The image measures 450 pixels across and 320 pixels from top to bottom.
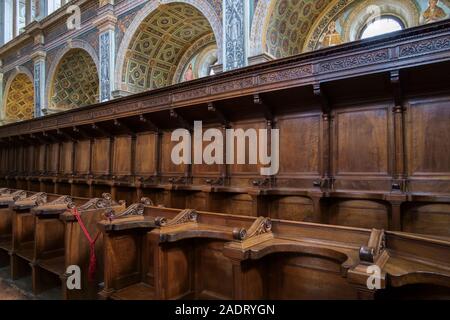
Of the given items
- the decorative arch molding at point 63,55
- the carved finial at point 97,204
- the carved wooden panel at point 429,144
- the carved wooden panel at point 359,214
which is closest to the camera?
the carved wooden panel at point 429,144

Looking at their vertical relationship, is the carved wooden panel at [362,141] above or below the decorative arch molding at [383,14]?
below

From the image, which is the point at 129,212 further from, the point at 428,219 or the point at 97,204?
the point at 428,219

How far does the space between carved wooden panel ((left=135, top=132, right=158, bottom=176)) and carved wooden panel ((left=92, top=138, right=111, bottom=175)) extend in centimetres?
111

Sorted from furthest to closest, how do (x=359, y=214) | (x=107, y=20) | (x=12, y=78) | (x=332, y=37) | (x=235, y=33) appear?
(x=12, y=78) → (x=107, y=20) → (x=332, y=37) → (x=235, y=33) → (x=359, y=214)

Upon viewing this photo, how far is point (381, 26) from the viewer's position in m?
6.04

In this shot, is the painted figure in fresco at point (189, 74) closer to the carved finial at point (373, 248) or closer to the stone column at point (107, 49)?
the stone column at point (107, 49)

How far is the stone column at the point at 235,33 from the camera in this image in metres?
5.32

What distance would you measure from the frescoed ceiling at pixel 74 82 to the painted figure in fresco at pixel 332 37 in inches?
308

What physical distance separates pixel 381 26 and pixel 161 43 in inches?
230

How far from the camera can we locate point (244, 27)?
532cm

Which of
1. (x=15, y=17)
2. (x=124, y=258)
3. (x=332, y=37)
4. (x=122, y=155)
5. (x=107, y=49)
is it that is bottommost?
(x=124, y=258)

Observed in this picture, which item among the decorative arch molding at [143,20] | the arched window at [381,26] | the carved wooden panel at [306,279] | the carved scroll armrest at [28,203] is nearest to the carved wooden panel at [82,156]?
the decorative arch molding at [143,20]

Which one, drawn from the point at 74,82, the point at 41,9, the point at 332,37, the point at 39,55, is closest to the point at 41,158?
the point at 74,82

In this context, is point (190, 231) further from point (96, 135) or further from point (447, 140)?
point (96, 135)
